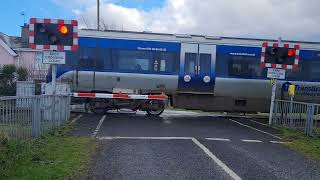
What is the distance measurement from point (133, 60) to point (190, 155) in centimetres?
1286

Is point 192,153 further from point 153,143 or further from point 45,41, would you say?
point 45,41

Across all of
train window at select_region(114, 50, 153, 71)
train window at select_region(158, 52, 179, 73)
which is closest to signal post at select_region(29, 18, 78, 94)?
train window at select_region(114, 50, 153, 71)

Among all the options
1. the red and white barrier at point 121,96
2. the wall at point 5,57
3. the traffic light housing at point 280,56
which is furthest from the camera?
the wall at point 5,57

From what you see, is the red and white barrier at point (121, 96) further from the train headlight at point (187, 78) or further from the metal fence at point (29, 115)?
the metal fence at point (29, 115)

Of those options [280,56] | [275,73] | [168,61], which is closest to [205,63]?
[168,61]

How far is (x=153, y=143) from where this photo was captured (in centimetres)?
1395

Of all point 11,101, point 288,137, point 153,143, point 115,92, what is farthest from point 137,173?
point 115,92

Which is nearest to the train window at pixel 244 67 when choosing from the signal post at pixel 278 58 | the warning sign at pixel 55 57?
the signal post at pixel 278 58

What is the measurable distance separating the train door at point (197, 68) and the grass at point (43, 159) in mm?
11703

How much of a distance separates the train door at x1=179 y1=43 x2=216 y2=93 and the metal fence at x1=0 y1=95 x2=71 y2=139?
26.9 feet

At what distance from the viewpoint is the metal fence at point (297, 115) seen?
17.8m

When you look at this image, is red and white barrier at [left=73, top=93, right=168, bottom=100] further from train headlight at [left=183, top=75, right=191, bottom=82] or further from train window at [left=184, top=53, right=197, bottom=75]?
train window at [left=184, top=53, right=197, bottom=75]

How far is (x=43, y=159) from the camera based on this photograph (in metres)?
10.5

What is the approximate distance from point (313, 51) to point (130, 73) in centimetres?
860
